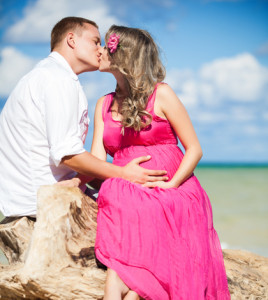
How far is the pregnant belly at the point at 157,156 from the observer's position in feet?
12.0

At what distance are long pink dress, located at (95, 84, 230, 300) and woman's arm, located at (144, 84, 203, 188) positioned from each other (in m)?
A: 0.21

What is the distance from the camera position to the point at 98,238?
2.99 m

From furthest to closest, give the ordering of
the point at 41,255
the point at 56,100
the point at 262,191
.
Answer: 1. the point at 262,191
2. the point at 56,100
3. the point at 41,255

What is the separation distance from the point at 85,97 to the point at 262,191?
15943 mm

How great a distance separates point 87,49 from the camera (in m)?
4.07

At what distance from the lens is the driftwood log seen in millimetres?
2844

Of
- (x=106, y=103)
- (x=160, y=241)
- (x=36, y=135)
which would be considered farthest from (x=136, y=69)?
(x=160, y=241)

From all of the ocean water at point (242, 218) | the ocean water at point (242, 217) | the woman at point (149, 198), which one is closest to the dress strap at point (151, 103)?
the woman at point (149, 198)

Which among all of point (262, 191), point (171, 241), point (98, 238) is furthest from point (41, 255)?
point (262, 191)

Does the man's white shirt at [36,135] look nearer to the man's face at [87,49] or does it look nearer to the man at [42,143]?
the man at [42,143]

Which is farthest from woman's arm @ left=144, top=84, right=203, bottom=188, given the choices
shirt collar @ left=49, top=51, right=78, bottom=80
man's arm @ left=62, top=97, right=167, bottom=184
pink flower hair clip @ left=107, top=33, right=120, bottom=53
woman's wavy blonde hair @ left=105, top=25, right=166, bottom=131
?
shirt collar @ left=49, top=51, right=78, bottom=80

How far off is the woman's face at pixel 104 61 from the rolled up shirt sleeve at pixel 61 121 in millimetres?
642

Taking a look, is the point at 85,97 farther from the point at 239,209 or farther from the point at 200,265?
the point at 239,209

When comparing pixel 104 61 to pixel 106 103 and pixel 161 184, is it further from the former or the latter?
pixel 161 184
